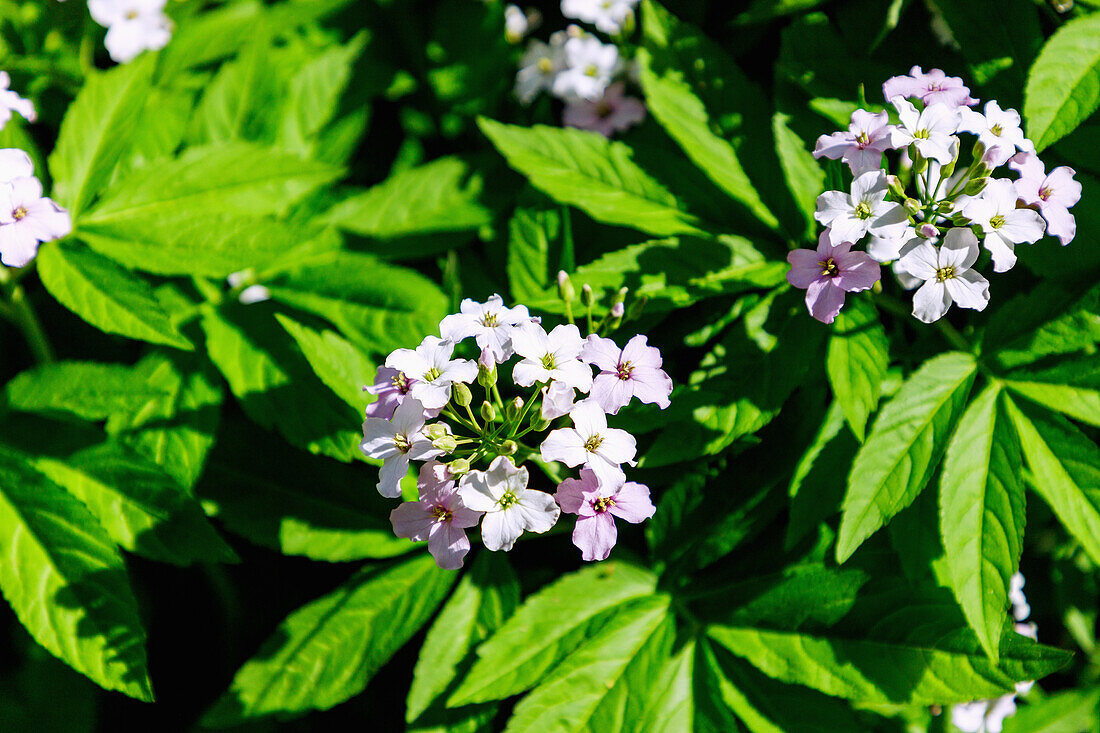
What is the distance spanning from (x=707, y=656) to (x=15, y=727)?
2.26 meters

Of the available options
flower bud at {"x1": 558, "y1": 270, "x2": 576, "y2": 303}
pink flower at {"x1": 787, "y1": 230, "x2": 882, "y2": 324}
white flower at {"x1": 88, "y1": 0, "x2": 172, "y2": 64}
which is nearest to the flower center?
flower bud at {"x1": 558, "y1": 270, "x2": 576, "y2": 303}

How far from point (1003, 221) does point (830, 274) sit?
360mm

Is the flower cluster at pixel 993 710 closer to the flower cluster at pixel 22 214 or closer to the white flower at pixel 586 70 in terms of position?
the white flower at pixel 586 70

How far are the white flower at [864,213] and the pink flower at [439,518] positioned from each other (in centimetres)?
91

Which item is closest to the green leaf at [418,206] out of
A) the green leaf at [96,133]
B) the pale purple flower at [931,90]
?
the green leaf at [96,133]

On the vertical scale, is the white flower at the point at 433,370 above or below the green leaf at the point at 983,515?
above

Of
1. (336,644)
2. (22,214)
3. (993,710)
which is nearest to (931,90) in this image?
(993,710)

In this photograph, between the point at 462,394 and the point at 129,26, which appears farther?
the point at 129,26

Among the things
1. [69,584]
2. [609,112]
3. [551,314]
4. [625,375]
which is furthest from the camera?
[609,112]

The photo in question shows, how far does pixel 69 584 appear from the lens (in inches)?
75.0

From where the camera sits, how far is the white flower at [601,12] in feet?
9.26

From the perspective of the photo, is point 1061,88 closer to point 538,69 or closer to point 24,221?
point 538,69

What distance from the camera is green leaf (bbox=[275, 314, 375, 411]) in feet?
6.15

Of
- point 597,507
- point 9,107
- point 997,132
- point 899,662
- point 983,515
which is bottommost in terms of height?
point 899,662
